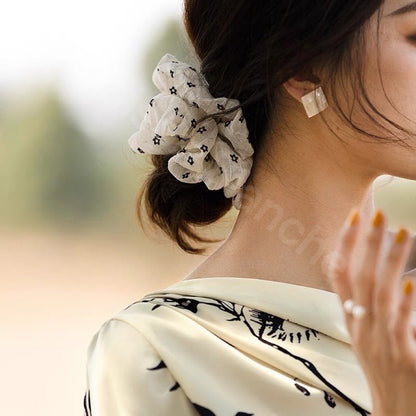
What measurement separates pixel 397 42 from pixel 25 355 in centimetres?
703

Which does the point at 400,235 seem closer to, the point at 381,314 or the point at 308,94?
the point at 381,314

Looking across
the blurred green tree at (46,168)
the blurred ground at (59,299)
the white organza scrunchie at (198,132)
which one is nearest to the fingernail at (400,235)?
the white organza scrunchie at (198,132)

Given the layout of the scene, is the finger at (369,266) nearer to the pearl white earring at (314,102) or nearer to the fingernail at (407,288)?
the fingernail at (407,288)

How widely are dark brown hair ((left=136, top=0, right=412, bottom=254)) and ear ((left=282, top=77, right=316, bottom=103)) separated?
1 centimetres

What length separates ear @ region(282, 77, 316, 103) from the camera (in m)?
1.44

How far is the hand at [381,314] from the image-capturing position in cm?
89

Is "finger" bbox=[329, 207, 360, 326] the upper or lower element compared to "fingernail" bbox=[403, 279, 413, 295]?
upper

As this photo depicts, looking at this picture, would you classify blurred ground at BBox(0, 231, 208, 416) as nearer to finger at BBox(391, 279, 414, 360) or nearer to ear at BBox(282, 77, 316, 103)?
ear at BBox(282, 77, 316, 103)

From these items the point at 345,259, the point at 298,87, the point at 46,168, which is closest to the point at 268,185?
the point at 298,87

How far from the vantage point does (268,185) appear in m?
1.52

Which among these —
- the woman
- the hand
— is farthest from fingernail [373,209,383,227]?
the woman

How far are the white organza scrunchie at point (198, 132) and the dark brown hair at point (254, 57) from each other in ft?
0.09

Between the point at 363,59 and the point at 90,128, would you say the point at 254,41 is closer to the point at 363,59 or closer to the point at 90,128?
the point at 363,59

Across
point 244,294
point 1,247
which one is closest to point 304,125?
point 244,294
